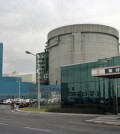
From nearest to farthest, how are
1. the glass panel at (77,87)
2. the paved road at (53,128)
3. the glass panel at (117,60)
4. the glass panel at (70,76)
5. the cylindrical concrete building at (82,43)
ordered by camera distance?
the paved road at (53,128) → the glass panel at (117,60) → the glass panel at (77,87) → the glass panel at (70,76) → the cylindrical concrete building at (82,43)

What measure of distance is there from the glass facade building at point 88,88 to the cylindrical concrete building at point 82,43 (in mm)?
75122

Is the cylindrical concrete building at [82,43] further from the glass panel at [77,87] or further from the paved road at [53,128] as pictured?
the paved road at [53,128]

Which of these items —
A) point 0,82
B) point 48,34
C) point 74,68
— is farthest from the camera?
point 48,34

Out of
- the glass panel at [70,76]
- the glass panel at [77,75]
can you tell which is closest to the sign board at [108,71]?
the glass panel at [77,75]

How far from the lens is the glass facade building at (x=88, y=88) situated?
37875 mm

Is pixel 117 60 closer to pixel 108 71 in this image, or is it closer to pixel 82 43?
pixel 108 71

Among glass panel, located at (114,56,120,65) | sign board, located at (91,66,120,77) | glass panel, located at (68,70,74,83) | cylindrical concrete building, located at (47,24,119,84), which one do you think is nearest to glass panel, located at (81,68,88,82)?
glass panel, located at (68,70,74,83)

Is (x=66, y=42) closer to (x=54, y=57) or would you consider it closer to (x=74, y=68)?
(x=54, y=57)

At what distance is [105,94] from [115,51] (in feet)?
299

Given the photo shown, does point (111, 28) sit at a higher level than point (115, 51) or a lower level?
higher

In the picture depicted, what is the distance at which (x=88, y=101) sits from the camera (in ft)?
136

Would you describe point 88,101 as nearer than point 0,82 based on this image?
Yes

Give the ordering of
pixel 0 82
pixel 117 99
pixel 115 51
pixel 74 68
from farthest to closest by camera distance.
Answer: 1. pixel 115 51
2. pixel 0 82
3. pixel 74 68
4. pixel 117 99

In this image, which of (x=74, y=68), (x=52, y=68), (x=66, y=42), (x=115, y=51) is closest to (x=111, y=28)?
(x=115, y=51)
